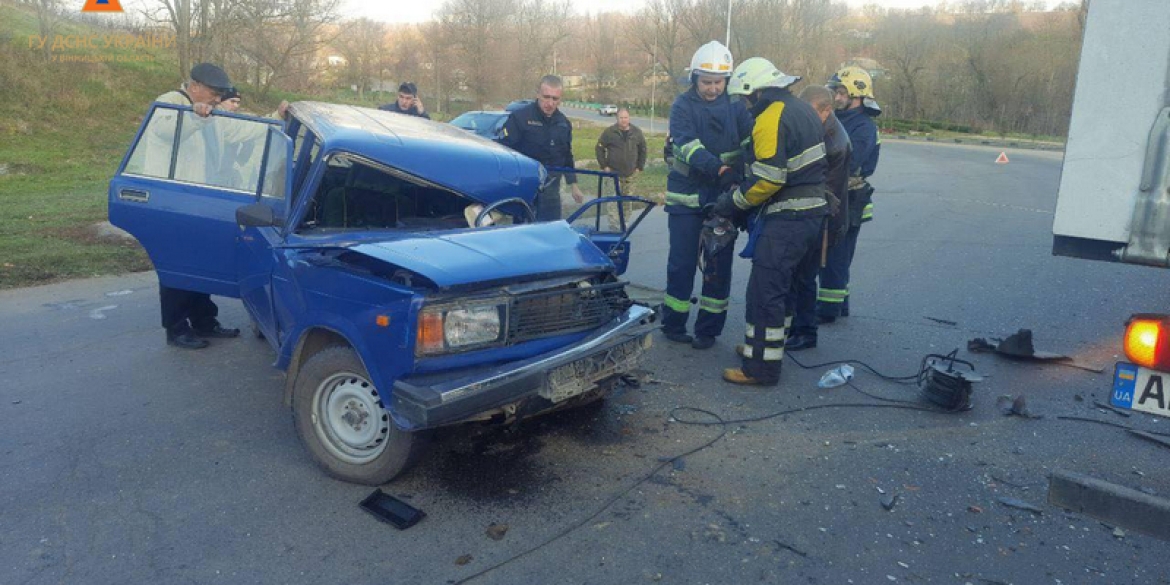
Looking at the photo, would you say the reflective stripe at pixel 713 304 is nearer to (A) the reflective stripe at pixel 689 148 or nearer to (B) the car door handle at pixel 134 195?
(A) the reflective stripe at pixel 689 148

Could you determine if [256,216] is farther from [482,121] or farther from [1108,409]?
[482,121]

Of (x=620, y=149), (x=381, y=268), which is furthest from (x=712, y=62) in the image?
(x=620, y=149)

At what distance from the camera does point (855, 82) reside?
689 cm

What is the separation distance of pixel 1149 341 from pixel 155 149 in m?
5.48

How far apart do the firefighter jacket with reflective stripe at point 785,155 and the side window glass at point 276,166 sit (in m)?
2.78

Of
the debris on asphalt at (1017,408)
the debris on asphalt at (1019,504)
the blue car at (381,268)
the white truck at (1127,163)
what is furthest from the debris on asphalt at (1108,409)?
the blue car at (381,268)

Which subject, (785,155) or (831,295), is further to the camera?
(831,295)

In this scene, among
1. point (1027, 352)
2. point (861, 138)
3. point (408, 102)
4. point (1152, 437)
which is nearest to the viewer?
point (1152, 437)

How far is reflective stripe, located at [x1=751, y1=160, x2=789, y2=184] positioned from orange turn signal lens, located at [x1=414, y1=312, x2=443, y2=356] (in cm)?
253

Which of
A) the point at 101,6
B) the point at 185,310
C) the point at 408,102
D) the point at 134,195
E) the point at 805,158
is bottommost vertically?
the point at 185,310

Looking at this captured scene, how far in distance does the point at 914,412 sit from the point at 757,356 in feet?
3.19

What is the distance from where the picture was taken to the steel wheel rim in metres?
3.89

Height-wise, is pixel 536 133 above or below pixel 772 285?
above

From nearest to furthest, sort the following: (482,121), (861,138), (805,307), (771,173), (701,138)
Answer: (771,173) < (701,138) < (805,307) < (861,138) < (482,121)
